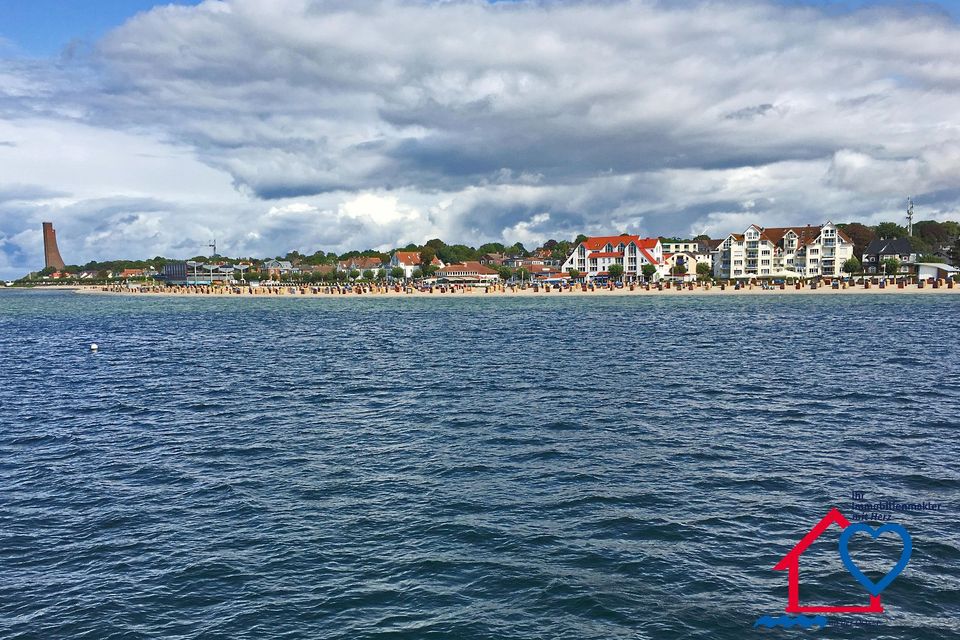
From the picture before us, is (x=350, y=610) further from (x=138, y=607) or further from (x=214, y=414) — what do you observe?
(x=214, y=414)

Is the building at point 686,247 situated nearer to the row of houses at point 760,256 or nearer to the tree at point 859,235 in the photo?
the row of houses at point 760,256

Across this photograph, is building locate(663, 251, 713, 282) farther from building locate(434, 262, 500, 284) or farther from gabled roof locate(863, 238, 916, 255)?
building locate(434, 262, 500, 284)

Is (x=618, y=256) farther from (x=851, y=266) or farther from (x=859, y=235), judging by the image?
(x=859, y=235)

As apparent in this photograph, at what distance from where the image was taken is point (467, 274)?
623 feet

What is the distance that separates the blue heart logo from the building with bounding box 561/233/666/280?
6102 inches

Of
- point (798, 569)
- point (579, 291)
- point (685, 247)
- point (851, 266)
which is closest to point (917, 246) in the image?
point (851, 266)

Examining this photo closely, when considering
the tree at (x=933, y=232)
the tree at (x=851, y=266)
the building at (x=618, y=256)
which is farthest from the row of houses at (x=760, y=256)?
the tree at (x=933, y=232)

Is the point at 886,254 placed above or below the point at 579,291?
above

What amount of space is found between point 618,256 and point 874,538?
16251 centimetres

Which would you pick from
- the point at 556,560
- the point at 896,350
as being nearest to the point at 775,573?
the point at 556,560

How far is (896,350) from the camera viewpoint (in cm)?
4216

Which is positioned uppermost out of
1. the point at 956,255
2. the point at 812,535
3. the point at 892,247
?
the point at 892,247

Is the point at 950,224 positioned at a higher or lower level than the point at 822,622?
higher

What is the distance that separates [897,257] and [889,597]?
557 feet
